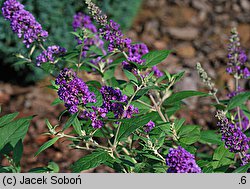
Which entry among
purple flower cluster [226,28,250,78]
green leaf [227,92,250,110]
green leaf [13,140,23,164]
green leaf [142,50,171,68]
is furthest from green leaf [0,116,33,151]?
purple flower cluster [226,28,250,78]

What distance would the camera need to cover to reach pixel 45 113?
503cm

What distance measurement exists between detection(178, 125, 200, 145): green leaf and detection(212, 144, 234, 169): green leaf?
15 centimetres

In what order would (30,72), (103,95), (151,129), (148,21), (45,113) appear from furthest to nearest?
(148,21)
(30,72)
(45,113)
(151,129)
(103,95)

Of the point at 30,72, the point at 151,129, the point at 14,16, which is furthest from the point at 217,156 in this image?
the point at 30,72

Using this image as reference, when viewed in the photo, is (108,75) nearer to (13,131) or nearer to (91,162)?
(13,131)

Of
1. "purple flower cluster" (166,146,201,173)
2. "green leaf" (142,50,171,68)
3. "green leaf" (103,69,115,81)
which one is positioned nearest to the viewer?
"purple flower cluster" (166,146,201,173)

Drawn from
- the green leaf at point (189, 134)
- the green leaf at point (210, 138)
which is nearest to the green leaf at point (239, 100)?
the green leaf at point (210, 138)

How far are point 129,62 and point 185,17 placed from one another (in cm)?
481

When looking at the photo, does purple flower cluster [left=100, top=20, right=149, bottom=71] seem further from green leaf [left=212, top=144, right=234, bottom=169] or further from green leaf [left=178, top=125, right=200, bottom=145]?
green leaf [left=212, top=144, right=234, bottom=169]

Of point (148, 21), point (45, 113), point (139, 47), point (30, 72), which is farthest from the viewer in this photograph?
point (148, 21)

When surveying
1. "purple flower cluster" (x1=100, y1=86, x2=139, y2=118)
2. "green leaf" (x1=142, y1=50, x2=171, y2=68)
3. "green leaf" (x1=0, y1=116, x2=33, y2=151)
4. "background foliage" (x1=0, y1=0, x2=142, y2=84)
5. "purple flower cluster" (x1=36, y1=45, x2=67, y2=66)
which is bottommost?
"purple flower cluster" (x1=100, y1=86, x2=139, y2=118)

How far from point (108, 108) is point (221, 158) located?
73 cm

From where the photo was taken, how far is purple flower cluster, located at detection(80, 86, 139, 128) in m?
2.18

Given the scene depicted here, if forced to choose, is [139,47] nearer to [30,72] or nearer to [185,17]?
[30,72]
